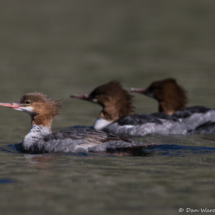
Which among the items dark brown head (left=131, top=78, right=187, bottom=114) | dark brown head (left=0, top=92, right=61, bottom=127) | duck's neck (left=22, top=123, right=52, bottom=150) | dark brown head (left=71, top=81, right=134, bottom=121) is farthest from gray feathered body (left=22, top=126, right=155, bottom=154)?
dark brown head (left=131, top=78, right=187, bottom=114)

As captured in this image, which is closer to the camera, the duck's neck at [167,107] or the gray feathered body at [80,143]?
the gray feathered body at [80,143]

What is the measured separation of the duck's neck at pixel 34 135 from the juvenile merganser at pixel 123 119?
2.28m

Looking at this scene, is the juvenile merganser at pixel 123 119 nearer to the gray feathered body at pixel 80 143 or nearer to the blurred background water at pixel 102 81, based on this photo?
the blurred background water at pixel 102 81

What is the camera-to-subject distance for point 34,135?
779cm

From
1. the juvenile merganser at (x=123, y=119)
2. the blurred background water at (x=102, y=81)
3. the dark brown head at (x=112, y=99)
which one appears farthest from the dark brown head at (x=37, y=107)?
the dark brown head at (x=112, y=99)

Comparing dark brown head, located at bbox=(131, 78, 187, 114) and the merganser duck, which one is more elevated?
dark brown head, located at bbox=(131, 78, 187, 114)

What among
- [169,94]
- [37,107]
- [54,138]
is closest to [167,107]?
[169,94]

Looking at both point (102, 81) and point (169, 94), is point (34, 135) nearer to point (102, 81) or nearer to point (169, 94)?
point (169, 94)

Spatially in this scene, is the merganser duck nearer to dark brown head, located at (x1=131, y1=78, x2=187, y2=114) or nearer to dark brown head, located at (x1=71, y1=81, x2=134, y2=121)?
dark brown head, located at (x1=71, y1=81, x2=134, y2=121)

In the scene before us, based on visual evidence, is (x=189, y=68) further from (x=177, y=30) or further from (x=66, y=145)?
(x=66, y=145)

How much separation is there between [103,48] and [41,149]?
12993 millimetres

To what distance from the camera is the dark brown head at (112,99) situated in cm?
1048

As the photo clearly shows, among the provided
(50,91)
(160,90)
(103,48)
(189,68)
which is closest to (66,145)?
(160,90)

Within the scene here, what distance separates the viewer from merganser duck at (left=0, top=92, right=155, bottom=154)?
7266 millimetres
